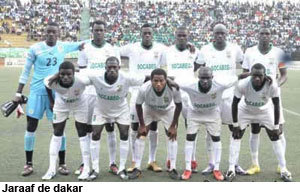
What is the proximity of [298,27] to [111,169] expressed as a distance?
43.7 metres

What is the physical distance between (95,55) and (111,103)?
2.98 feet

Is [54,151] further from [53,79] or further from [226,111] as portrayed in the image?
[226,111]

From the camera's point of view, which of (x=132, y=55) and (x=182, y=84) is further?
(x=132, y=55)

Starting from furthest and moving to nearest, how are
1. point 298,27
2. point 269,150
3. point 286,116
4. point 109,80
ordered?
point 298,27, point 286,116, point 269,150, point 109,80

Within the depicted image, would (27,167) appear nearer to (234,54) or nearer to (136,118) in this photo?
(136,118)

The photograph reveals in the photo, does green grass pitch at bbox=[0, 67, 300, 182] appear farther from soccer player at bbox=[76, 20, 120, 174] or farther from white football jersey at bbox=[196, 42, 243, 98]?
white football jersey at bbox=[196, 42, 243, 98]

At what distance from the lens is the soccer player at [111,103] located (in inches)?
284

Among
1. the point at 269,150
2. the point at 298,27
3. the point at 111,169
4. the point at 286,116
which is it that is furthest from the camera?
the point at 298,27

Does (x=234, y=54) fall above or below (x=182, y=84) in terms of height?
above

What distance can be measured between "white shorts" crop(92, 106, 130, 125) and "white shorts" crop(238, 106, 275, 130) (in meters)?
1.71

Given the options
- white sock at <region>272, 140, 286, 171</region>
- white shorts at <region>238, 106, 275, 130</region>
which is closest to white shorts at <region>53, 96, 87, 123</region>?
white shorts at <region>238, 106, 275, 130</region>

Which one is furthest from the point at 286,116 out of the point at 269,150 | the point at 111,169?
the point at 111,169

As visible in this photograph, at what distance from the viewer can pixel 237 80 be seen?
24.0 ft

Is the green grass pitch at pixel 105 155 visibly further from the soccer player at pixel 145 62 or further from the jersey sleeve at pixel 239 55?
the jersey sleeve at pixel 239 55
